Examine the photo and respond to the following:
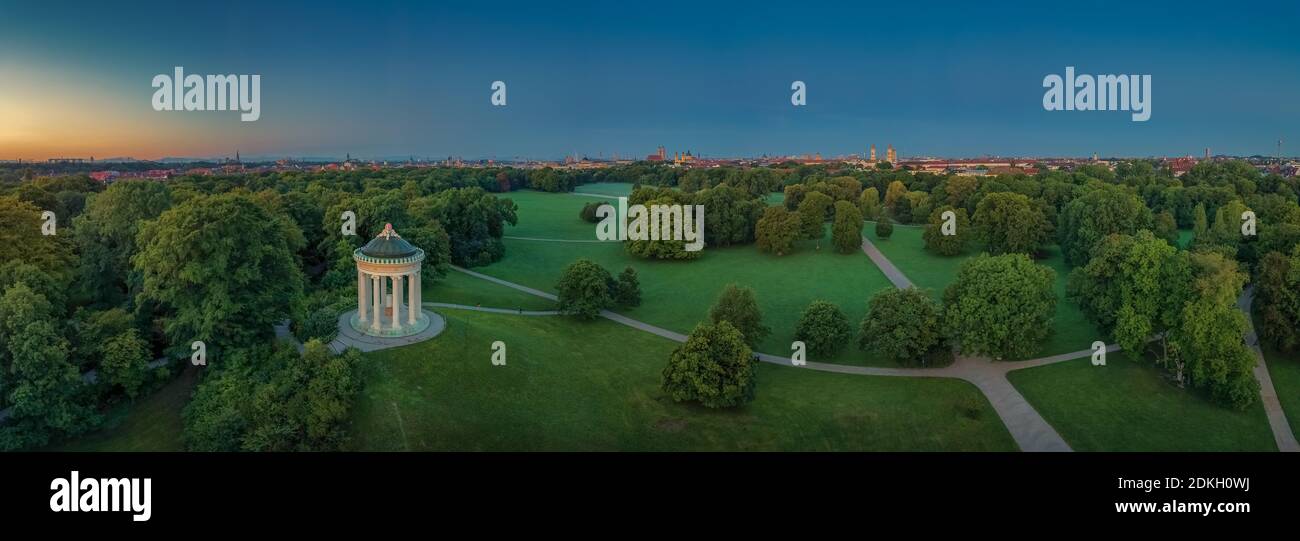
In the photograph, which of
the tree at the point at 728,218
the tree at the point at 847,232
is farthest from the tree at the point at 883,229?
the tree at the point at 728,218

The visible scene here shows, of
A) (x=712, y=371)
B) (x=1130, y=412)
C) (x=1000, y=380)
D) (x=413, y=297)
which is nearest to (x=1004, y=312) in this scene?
(x=1000, y=380)

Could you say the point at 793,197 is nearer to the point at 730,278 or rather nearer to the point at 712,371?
the point at 730,278

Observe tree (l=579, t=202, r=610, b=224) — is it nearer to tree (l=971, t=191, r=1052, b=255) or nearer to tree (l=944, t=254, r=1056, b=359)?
tree (l=971, t=191, r=1052, b=255)

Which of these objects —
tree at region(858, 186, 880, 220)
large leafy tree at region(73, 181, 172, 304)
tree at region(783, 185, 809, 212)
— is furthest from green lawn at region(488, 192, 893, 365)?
large leafy tree at region(73, 181, 172, 304)

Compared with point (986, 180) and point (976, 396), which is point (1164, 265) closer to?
point (976, 396)

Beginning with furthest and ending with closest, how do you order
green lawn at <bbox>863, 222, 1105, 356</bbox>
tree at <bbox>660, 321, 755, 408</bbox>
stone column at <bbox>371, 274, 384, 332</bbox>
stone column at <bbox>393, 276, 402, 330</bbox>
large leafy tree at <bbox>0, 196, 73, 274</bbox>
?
green lawn at <bbox>863, 222, 1105, 356</bbox>
large leafy tree at <bbox>0, 196, 73, 274</bbox>
stone column at <bbox>393, 276, 402, 330</bbox>
stone column at <bbox>371, 274, 384, 332</bbox>
tree at <bbox>660, 321, 755, 408</bbox>

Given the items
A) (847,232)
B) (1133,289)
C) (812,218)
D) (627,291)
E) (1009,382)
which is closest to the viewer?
(1009,382)

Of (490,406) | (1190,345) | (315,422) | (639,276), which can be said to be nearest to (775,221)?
(639,276)
